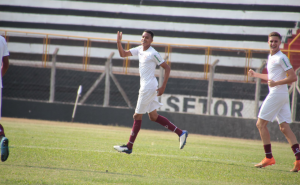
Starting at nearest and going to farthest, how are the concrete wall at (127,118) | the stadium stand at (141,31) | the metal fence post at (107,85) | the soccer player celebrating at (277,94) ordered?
the soccer player celebrating at (277,94), the concrete wall at (127,118), the metal fence post at (107,85), the stadium stand at (141,31)

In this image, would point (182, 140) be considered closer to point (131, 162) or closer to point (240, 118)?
point (131, 162)

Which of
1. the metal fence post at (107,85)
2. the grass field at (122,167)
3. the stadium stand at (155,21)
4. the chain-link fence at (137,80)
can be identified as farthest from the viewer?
the stadium stand at (155,21)

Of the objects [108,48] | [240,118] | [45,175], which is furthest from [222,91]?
[45,175]

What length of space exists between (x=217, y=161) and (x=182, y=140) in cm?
86

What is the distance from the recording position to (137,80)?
15.9 m

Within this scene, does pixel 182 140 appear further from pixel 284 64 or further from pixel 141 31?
pixel 141 31

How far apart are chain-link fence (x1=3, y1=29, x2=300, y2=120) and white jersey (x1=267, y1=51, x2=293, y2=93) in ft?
26.6

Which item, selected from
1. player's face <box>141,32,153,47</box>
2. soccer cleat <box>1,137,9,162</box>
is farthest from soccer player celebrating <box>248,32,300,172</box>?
soccer cleat <box>1,137,9,162</box>

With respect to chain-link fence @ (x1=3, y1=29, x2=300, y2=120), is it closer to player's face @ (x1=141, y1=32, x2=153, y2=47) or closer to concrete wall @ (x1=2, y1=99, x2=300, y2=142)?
concrete wall @ (x1=2, y1=99, x2=300, y2=142)

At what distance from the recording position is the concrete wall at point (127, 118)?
13375 millimetres

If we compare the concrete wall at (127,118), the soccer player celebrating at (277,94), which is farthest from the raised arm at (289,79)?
the concrete wall at (127,118)

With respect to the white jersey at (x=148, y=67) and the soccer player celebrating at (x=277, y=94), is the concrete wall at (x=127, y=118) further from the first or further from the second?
the white jersey at (x=148, y=67)

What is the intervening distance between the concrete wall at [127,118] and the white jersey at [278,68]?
6751 mm

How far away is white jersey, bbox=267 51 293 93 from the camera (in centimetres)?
637
